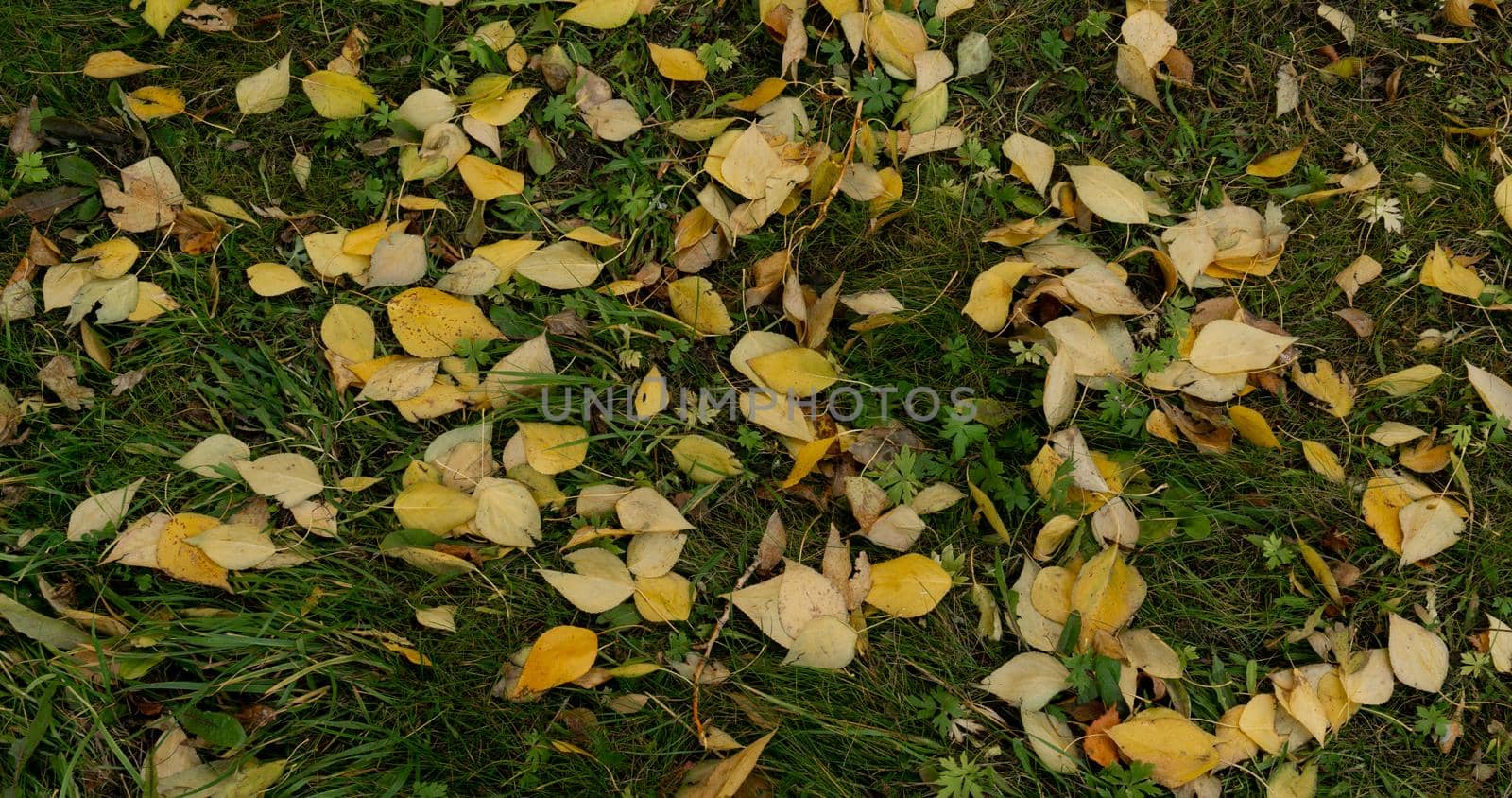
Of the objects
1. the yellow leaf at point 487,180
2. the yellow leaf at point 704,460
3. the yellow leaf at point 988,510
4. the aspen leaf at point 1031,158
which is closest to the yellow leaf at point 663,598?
the yellow leaf at point 704,460

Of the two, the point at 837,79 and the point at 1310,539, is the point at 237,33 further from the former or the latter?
the point at 1310,539

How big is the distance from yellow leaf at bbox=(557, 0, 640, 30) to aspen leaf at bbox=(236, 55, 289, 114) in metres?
0.58

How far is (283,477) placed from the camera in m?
1.82

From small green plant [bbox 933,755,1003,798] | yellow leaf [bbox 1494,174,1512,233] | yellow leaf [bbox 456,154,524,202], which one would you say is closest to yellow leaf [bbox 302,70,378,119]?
yellow leaf [bbox 456,154,524,202]

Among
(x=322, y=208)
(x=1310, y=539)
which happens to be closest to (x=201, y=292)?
(x=322, y=208)

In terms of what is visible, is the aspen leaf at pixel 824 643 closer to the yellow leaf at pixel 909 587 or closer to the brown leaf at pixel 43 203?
the yellow leaf at pixel 909 587

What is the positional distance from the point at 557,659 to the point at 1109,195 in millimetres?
1331

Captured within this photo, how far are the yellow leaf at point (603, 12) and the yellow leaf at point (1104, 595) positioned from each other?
137 centimetres

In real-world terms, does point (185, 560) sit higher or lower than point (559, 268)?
lower

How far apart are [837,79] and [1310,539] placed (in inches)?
49.4

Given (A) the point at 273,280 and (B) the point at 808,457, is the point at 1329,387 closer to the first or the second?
(B) the point at 808,457

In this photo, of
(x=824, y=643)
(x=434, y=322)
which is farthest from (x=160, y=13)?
(x=824, y=643)

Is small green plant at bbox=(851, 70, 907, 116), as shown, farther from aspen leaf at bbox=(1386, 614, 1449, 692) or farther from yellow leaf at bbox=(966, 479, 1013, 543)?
aspen leaf at bbox=(1386, 614, 1449, 692)

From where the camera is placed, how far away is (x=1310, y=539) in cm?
188
